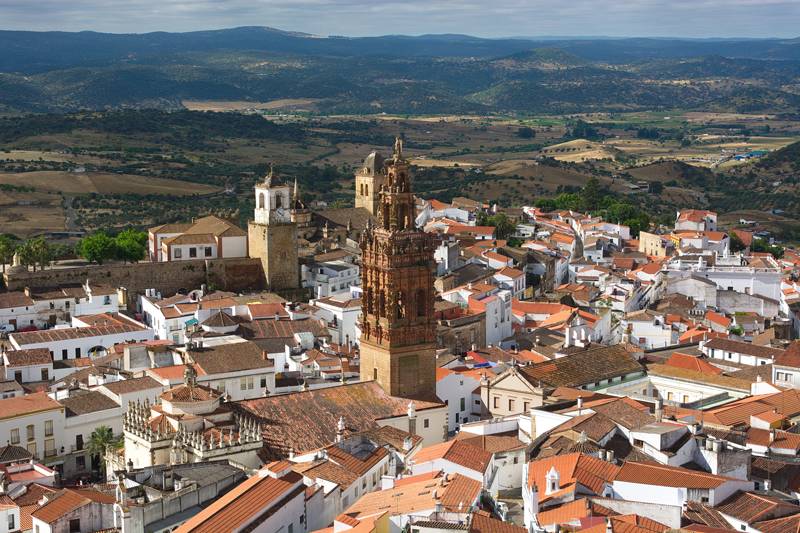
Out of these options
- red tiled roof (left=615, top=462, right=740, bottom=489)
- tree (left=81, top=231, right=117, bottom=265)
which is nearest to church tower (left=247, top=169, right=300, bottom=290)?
tree (left=81, top=231, right=117, bottom=265)

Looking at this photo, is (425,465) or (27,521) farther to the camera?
(425,465)

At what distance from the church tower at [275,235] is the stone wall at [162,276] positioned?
94cm

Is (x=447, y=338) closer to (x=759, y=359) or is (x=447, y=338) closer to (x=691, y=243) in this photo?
(x=759, y=359)

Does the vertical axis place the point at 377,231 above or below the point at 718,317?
above

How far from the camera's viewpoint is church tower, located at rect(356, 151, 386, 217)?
260 feet

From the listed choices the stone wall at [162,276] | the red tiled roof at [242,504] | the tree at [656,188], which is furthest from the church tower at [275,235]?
the tree at [656,188]

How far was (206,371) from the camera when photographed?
114 feet

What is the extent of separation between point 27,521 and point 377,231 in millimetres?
14397

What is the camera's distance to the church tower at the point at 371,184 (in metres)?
79.2

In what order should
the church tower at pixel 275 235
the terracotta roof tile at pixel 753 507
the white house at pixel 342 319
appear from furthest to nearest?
the church tower at pixel 275 235 → the white house at pixel 342 319 → the terracotta roof tile at pixel 753 507

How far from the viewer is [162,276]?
58.5 m

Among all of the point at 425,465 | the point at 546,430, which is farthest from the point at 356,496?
the point at 546,430

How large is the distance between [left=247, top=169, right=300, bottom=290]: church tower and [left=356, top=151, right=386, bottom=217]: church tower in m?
19.4

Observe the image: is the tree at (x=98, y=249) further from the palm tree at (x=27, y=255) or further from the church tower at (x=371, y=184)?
the church tower at (x=371, y=184)
